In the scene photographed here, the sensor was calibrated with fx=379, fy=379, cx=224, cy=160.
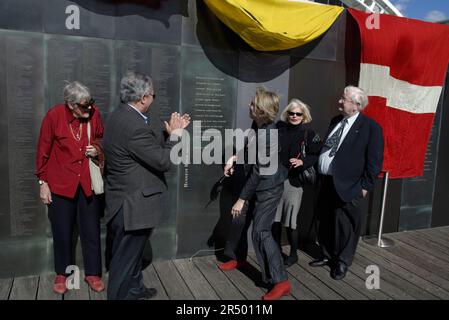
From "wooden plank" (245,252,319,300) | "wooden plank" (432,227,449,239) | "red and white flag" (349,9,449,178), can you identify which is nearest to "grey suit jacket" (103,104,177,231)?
"wooden plank" (245,252,319,300)

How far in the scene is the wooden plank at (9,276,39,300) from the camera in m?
2.90

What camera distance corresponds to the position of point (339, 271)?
346 centimetres

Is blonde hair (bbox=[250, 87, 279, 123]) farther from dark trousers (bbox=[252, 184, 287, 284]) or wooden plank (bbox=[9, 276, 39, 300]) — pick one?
wooden plank (bbox=[9, 276, 39, 300])

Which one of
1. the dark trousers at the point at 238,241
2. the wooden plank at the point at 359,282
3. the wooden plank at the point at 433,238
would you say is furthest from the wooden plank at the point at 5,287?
the wooden plank at the point at 433,238

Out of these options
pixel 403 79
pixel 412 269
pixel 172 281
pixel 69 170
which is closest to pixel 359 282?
pixel 412 269

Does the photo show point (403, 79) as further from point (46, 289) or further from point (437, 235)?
point (46, 289)

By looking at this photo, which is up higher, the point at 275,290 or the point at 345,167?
the point at 345,167
